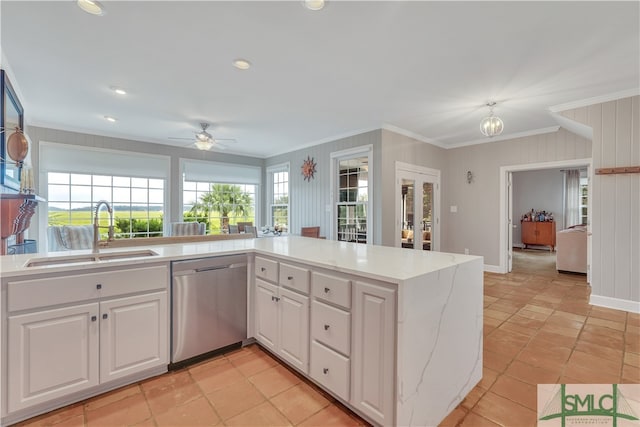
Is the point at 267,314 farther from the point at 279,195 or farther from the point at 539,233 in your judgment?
the point at 539,233

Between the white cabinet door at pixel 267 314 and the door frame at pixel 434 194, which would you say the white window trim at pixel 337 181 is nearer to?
the door frame at pixel 434 194

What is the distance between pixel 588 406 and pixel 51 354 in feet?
10.5

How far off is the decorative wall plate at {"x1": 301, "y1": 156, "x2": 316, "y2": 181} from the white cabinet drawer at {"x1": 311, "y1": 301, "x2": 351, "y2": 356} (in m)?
4.21

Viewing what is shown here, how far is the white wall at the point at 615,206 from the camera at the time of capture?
10.8 ft

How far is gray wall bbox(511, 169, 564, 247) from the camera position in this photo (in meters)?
8.15

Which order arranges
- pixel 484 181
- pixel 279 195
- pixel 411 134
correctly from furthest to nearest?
pixel 279 195
pixel 484 181
pixel 411 134

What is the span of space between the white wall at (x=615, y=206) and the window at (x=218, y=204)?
570 cm

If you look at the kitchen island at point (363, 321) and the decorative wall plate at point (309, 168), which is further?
the decorative wall plate at point (309, 168)

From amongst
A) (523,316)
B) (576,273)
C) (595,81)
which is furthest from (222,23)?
(576,273)

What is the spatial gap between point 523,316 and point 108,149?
6.77m

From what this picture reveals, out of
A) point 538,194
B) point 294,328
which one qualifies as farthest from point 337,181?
point 538,194

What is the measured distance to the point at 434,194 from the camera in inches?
225

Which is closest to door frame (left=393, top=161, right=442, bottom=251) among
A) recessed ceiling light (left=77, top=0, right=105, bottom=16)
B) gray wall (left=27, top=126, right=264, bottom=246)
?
gray wall (left=27, top=126, right=264, bottom=246)

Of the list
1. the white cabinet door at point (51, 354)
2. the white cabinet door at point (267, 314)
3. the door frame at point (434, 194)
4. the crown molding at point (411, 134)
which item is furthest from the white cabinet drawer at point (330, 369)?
the crown molding at point (411, 134)
